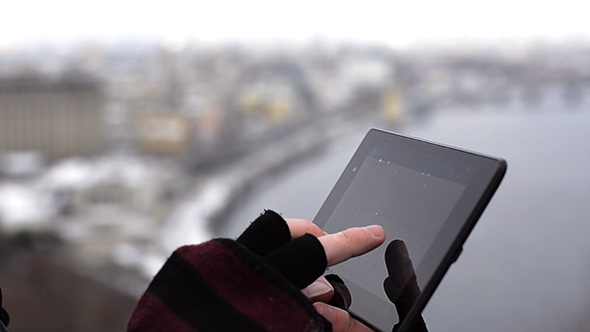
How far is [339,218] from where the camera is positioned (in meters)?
0.54

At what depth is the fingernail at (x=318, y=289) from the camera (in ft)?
1.53

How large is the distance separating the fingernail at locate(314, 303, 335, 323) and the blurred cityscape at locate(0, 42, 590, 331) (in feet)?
0.45

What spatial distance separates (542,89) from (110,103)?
1275 centimetres

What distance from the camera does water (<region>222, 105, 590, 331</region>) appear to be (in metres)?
1.59

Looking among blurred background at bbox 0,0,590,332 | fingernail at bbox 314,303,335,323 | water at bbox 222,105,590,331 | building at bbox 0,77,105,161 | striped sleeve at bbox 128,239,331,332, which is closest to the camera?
striped sleeve at bbox 128,239,331,332

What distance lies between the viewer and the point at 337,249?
1.32ft

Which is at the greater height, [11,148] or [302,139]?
[302,139]

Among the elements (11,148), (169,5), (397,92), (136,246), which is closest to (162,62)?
(169,5)

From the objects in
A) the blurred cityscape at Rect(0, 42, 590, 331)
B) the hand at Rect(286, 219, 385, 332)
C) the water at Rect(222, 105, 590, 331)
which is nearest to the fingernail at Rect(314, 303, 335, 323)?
the hand at Rect(286, 219, 385, 332)

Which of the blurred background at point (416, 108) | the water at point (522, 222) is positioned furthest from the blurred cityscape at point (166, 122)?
the water at point (522, 222)

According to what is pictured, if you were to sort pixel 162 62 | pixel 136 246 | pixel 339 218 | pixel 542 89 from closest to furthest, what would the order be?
pixel 339 218
pixel 542 89
pixel 162 62
pixel 136 246

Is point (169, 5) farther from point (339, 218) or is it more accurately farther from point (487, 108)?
point (339, 218)

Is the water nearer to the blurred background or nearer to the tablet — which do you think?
the blurred background

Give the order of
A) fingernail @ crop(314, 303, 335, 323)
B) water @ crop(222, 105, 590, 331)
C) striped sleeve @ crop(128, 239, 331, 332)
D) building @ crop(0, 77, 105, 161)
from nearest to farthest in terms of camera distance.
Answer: striped sleeve @ crop(128, 239, 331, 332)
fingernail @ crop(314, 303, 335, 323)
water @ crop(222, 105, 590, 331)
building @ crop(0, 77, 105, 161)
